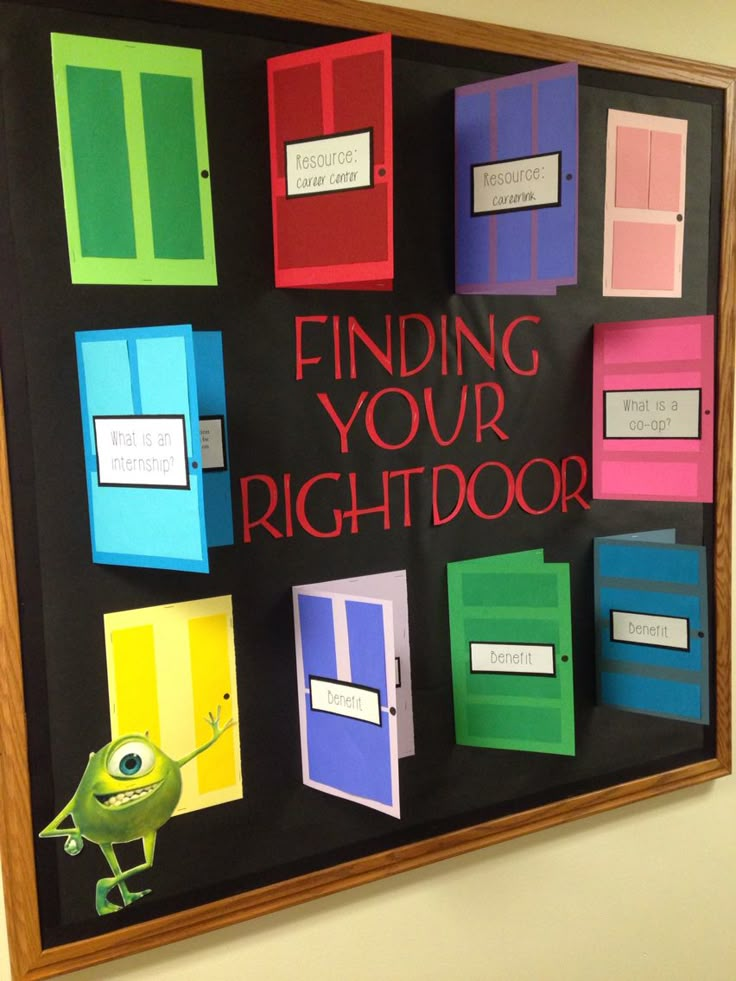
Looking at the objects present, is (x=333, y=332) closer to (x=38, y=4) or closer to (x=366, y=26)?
(x=366, y=26)

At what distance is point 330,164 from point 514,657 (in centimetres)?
75

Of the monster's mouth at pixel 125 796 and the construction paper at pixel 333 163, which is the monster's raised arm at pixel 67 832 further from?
the construction paper at pixel 333 163

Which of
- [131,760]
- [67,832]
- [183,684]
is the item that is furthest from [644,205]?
[67,832]

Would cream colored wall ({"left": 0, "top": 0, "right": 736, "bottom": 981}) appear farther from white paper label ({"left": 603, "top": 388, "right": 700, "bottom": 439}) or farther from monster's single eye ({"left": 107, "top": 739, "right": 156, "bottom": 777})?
white paper label ({"left": 603, "top": 388, "right": 700, "bottom": 439})

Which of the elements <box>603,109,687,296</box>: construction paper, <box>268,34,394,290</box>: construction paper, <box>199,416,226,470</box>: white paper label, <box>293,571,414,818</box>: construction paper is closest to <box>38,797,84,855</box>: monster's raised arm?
<box>293,571,414,818</box>: construction paper

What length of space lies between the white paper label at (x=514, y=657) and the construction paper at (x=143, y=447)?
1.70 ft

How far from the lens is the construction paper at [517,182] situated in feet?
3.94

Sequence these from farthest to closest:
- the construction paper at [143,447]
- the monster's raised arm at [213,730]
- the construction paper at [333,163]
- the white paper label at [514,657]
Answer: the white paper label at [514,657], the monster's raised arm at [213,730], the construction paper at [333,163], the construction paper at [143,447]

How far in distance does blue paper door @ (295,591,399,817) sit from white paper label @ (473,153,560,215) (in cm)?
58

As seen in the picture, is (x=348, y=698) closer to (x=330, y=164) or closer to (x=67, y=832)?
(x=67, y=832)

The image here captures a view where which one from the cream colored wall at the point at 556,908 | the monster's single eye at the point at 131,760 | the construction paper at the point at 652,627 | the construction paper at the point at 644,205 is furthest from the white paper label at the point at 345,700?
the construction paper at the point at 644,205

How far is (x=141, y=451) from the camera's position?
1.01m

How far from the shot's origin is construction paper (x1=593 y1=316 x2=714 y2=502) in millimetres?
1365

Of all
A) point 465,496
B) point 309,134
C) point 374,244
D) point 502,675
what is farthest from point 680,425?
point 309,134
